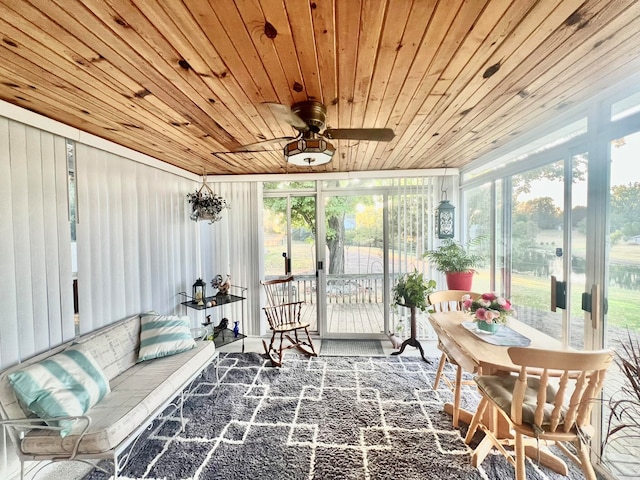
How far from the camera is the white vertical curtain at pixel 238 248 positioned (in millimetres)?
3959

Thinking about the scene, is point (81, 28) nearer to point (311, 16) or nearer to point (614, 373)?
point (311, 16)

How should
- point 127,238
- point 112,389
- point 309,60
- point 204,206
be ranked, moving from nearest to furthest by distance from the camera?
point 309,60 → point 112,389 → point 127,238 → point 204,206

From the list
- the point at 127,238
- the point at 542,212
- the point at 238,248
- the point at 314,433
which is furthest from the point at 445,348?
the point at 127,238

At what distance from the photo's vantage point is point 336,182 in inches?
156

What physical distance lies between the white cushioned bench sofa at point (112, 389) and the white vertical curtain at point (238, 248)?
4.23 feet

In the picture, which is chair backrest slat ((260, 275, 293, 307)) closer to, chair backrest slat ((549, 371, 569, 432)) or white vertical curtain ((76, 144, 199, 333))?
white vertical curtain ((76, 144, 199, 333))

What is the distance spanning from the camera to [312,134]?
1.78 metres

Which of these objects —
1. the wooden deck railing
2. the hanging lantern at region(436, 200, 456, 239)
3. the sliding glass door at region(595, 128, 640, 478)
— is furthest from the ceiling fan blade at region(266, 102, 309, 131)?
the wooden deck railing

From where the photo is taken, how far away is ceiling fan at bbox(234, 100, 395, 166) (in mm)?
1628

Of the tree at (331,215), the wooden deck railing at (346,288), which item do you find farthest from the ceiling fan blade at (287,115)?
the wooden deck railing at (346,288)

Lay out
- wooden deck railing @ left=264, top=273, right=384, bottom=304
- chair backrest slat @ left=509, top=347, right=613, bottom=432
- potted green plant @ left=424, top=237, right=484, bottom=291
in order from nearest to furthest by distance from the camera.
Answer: chair backrest slat @ left=509, top=347, right=613, bottom=432 < potted green plant @ left=424, top=237, right=484, bottom=291 < wooden deck railing @ left=264, top=273, right=384, bottom=304

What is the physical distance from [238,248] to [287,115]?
9.05 ft

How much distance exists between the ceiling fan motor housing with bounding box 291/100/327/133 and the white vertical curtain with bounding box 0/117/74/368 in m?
1.88

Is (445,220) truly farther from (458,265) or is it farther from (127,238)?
(127,238)
